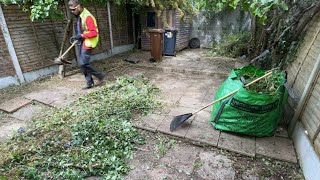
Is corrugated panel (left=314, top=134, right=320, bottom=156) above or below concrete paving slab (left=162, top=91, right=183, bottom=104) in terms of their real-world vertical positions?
above

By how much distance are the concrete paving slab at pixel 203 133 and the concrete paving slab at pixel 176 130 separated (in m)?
0.06

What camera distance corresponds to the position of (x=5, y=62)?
4215 millimetres

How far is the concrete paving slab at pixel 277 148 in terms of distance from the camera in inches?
98.3

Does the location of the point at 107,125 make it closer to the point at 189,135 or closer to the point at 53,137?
the point at 53,137

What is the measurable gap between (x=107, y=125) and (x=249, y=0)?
92.8 inches

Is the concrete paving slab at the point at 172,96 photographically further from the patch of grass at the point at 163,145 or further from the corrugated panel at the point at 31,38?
the corrugated panel at the point at 31,38

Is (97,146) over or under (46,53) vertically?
under

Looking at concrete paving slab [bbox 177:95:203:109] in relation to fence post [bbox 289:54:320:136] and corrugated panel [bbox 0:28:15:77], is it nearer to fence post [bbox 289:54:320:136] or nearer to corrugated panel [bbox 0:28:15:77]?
fence post [bbox 289:54:320:136]

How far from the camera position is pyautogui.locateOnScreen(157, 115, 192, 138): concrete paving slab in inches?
115

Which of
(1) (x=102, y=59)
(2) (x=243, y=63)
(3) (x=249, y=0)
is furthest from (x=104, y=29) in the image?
(3) (x=249, y=0)

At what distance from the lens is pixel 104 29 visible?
6.70 m

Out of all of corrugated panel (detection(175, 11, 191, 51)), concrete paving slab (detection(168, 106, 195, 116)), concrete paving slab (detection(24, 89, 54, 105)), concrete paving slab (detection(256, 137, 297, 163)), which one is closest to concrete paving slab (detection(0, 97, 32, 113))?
concrete paving slab (detection(24, 89, 54, 105))

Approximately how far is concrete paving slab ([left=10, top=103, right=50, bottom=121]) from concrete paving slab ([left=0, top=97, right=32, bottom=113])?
3.3 inches

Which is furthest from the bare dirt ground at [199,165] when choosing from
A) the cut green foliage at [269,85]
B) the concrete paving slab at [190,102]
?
the concrete paving slab at [190,102]
